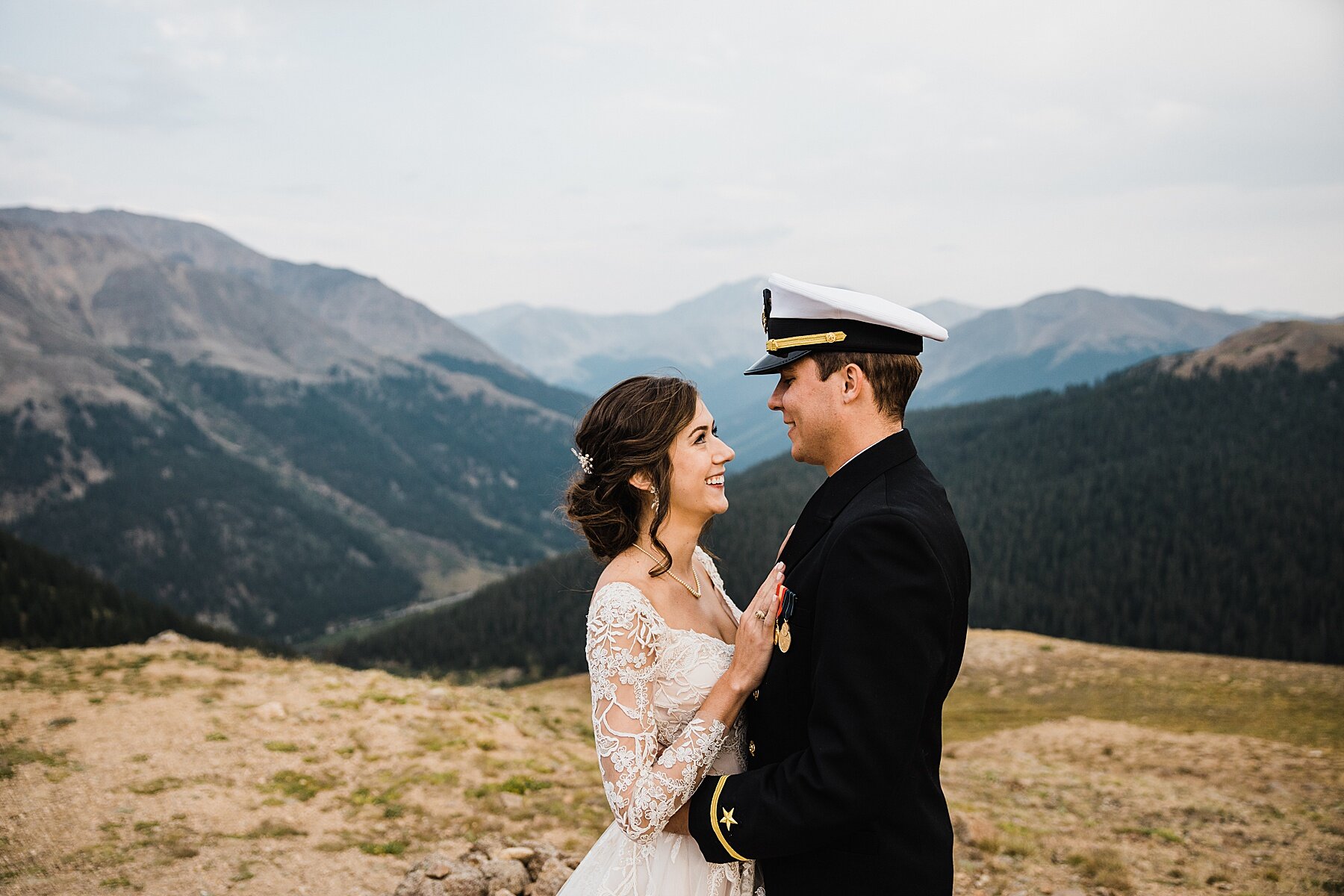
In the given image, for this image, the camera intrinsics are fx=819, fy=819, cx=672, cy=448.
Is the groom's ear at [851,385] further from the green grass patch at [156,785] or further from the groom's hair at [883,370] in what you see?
the green grass patch at [156,785]

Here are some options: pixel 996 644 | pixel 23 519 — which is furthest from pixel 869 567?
pixel 23 519

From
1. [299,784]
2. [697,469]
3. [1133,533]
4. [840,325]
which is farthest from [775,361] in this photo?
[1133,533]

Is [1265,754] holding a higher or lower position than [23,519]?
higher

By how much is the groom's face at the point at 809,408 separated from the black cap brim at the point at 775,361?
0.03m

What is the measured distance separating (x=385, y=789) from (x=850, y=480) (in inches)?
418

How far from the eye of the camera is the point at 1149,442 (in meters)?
121

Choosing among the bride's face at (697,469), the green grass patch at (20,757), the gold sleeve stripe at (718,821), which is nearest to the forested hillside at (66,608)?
A: the green grass patch at (20,757)

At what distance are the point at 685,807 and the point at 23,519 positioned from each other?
193285 millimetres

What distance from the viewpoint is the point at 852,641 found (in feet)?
9.25

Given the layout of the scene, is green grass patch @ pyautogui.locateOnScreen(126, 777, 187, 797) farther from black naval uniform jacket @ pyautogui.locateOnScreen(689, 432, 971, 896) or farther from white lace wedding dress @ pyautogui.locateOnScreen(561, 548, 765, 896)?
black naval uniform jacket @ pyautogui.locateOnScreen(689, 432, 971, 896)

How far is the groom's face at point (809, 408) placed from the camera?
334 cm

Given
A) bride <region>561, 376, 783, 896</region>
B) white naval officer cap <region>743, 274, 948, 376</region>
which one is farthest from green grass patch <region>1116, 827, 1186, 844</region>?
white naval officer cap <region>743, 274, 948, 376</region>

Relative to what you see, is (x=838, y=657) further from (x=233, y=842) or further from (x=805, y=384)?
(x=233, y=842)

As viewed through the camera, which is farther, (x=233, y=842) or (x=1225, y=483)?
(x=1225, y=483)
